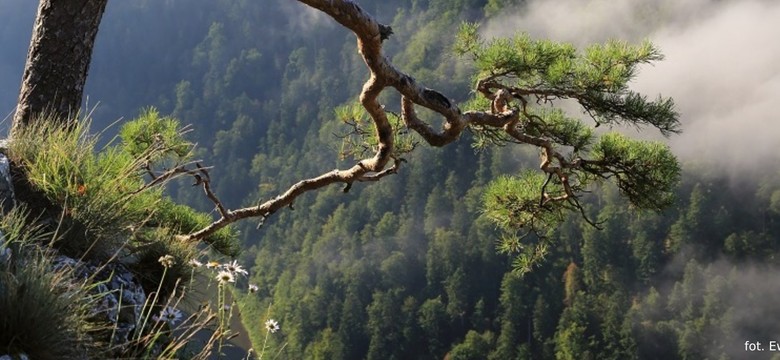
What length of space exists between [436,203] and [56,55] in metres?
61.4

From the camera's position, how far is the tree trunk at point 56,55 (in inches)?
110

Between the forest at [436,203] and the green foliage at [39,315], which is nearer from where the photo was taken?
the green foliage at [39,315]

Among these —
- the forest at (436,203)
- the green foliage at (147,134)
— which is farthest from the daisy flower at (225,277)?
the forest at (436,203)

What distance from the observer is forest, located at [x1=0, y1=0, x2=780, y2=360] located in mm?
52562

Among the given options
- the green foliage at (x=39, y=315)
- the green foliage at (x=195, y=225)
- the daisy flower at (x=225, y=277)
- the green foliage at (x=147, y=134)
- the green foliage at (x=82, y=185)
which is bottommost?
the green foliage at (x=39, y=315)

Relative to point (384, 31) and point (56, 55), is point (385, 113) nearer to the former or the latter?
point (384, 31)

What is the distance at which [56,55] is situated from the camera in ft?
9.21

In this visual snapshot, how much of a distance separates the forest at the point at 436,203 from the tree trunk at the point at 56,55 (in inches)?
1257

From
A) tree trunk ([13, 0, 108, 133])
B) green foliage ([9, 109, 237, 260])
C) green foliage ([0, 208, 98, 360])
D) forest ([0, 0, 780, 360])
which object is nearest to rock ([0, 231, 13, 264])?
green foliage ([0, 208, 98, 360])

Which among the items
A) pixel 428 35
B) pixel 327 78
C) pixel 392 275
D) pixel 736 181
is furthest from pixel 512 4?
pixel 392 275

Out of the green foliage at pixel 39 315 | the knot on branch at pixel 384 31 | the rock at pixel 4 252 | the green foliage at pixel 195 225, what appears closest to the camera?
the green foliage at pixel 39 315

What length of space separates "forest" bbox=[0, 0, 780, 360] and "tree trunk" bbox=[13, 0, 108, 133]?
31933mm

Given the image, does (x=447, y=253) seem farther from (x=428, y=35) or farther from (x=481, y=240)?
(x=428, y=35)

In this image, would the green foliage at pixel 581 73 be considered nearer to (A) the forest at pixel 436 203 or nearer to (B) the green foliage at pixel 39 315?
(B) the green foliage at pixel 39 315
